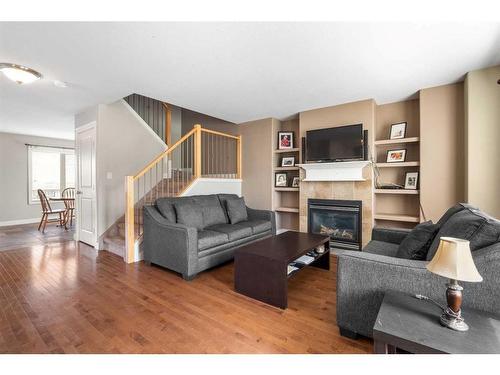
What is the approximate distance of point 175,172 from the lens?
538 cm

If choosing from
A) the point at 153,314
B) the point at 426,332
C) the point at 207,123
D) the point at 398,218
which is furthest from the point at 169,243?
the point at 207,123

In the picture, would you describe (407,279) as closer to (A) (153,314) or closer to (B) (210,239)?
(A) (153,314)

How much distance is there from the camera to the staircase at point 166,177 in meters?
3.20

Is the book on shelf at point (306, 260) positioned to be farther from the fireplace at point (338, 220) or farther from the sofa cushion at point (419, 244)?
the fireplace at point (338, 220)

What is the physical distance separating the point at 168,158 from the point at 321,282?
415 cm

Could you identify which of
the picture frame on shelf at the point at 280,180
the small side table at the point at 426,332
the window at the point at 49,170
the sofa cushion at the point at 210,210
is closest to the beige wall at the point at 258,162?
the picture frame on shelf at the point at 280,180

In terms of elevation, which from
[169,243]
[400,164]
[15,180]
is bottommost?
[169,243]

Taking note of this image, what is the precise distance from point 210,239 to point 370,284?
1851 mm

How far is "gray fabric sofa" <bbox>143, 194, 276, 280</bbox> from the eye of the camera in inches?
104

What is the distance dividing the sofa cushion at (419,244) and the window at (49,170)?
836cm

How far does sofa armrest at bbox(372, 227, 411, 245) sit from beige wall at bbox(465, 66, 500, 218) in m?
1.00

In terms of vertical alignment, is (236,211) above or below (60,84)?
below

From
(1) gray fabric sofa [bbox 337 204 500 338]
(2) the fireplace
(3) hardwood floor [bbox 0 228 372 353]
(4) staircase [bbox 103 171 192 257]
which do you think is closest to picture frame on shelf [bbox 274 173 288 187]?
(2) the fireplace
